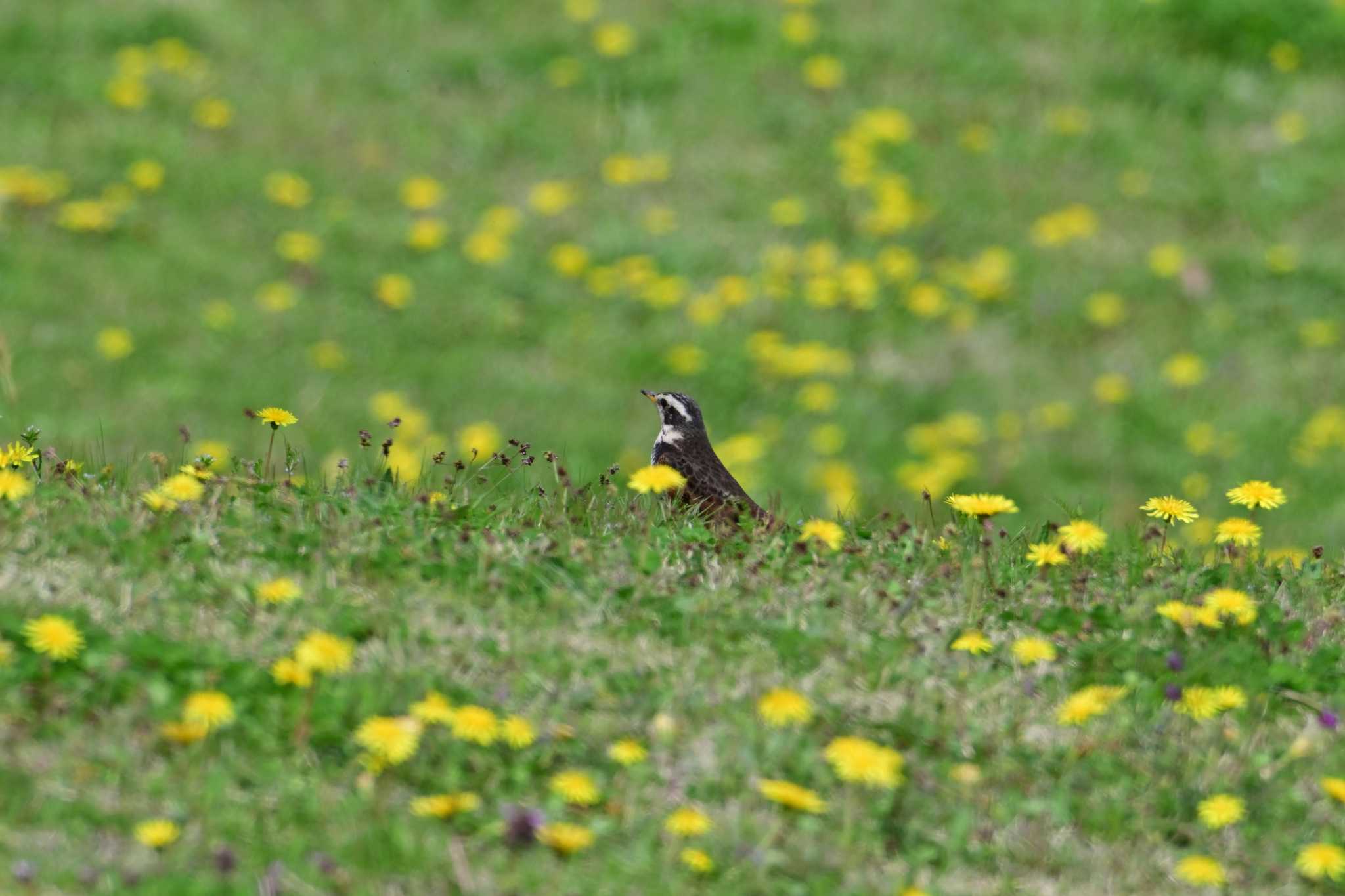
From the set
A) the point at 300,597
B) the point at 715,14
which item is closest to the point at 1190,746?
the point at 300,597

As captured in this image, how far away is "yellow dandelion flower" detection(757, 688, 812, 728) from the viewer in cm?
432

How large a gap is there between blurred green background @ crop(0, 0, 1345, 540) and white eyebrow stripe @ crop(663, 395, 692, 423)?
10.6ft

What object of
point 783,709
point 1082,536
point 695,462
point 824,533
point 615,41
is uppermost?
point 615,41

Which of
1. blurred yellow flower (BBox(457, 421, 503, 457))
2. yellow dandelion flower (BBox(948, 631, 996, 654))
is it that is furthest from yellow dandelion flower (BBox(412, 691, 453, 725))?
blurred yellow flower (BBox(457, 421, 503, 457))

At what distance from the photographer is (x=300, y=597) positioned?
4.84 metres

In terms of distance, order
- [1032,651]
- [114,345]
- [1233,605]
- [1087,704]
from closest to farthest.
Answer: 1. [1087,704]
2. [1032,651]
3. [1233,605]
4. [114,345]

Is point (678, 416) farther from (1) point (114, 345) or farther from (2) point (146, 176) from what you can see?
(2) point (146, 176)

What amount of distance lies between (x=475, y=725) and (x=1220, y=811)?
5.60ft

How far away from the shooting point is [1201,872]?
4.11m

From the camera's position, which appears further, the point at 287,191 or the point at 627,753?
the point at 287,191

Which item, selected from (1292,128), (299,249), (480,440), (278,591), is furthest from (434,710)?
(1292,128)

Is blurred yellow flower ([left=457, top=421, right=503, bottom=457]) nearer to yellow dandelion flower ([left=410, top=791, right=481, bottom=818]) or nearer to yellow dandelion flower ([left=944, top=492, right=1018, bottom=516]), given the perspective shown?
yellow dandelion flower ([left=944, top=492, right=1018, bottom=516])

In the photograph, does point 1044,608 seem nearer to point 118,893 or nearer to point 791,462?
point 118,893

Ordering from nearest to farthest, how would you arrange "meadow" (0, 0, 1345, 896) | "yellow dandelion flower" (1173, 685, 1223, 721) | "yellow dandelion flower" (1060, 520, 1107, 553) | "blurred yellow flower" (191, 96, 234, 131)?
"meadow" (0, 0, 1345, 896), "yellow dandelion flower" (1173, 685, 1223, 721), "yellow dandelion flower" (1060, 520, 1107, 553), "blurred yellow flower" (191, 96, 234, 131)
